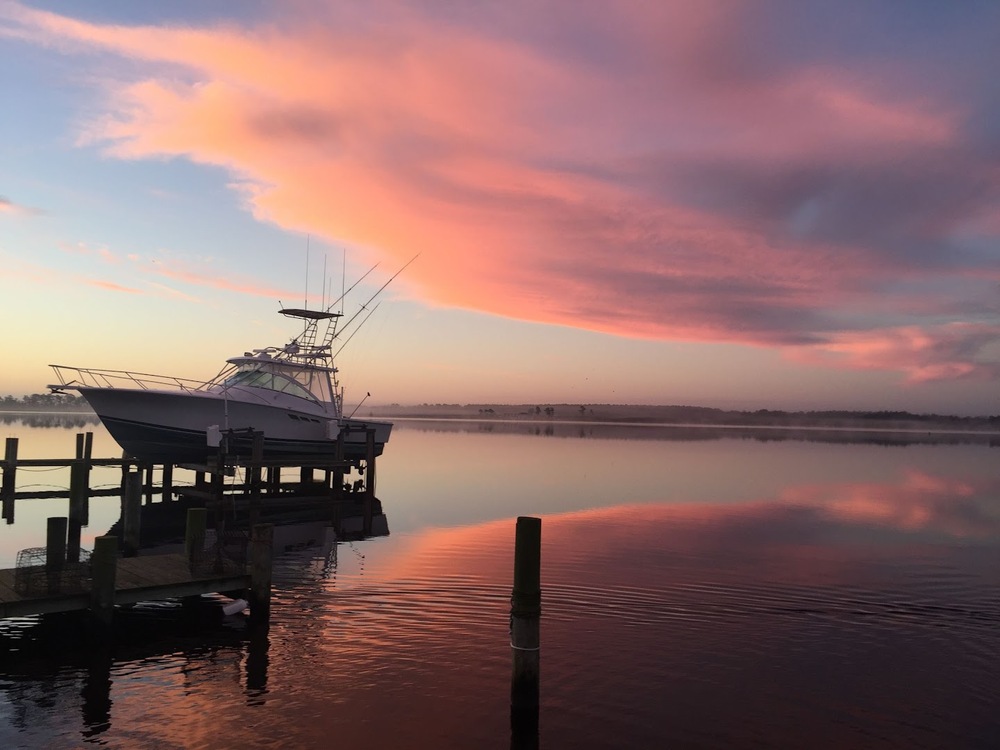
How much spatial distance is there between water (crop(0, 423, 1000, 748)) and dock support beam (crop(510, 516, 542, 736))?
42 cm

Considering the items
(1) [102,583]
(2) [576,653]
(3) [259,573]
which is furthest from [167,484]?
(2) [576,653]

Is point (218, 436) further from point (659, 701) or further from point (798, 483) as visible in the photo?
point (798, 483)

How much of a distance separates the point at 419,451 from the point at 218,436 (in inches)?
1791

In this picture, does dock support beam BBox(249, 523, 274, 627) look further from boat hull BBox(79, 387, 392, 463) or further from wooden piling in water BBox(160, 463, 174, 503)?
wooden piling in water BBox(160, 463, 174, 503)

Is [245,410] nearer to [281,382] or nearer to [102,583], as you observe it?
[281,382]

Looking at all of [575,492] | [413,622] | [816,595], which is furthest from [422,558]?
[575,492]

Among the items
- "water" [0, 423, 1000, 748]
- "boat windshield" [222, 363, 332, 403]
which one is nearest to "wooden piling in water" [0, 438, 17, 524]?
"water" [0, 423, 1000, 748]

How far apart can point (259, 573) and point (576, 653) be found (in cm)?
614

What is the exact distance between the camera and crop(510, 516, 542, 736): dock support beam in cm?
1018

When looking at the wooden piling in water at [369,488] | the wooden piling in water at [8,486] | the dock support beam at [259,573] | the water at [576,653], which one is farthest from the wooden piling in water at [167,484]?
the dock support beam at [259,573]

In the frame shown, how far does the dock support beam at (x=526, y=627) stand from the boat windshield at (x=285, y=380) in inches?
1007

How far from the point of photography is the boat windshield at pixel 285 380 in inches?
1308

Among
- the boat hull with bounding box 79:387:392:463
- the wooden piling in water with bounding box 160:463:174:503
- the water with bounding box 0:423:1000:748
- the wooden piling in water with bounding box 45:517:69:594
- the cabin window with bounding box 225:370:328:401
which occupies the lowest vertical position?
the water with bounding box 0:423:1000:748

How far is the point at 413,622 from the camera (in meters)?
14.4
